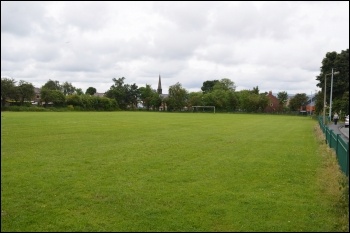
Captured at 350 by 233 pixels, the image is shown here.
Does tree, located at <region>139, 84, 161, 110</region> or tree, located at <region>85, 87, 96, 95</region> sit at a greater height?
tree, located at <region>85, 87, 96, 95</region>

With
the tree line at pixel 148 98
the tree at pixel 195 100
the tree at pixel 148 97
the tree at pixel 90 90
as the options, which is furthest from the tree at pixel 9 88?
the tree at pixel 90 90

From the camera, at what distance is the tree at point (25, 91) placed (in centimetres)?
8131

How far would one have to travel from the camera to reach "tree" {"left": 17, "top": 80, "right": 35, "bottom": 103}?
267ft

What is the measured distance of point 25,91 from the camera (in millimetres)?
81938

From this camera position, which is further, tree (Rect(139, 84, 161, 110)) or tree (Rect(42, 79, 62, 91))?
tree (Rect(42, 79, 62, 91))

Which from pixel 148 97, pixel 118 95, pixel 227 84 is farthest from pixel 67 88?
pixel 227 84

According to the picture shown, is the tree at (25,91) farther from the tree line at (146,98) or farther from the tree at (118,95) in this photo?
the tree at (118,95)

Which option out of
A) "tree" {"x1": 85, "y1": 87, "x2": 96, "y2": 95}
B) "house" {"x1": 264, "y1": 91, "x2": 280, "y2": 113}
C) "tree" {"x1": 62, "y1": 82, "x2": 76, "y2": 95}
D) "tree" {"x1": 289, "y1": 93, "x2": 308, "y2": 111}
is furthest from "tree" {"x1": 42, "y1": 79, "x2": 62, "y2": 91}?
"tree" {"x1": 289, "y1": 93, "x2": 308, "y2": 111}

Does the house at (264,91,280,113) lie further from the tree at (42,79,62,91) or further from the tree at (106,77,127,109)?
the tree at (42,79,62,91)

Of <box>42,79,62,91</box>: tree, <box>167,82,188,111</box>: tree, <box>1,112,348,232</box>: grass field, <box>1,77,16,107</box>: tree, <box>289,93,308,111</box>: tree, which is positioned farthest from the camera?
<box>42,79,62,91</box>: tree

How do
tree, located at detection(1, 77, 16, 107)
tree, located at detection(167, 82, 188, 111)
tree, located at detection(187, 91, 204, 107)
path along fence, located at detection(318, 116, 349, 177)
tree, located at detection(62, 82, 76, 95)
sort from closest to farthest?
path along fence, located at detection(318, 116, 349, 177) < tree, located at detection(1, 77, 16, 107) < tree, located at detection(167, 82, 188, 111) < tree, located at detection(187, 91, 204, 107) < tree, located at detection(62, 82, 76, 95)

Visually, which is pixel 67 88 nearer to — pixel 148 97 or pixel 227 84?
pixel 148 97

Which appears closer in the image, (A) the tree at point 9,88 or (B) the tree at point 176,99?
(A) the tree at point 9,88

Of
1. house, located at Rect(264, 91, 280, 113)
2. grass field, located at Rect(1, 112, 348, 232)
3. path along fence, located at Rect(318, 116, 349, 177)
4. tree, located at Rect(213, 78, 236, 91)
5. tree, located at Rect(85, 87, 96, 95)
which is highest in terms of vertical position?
tree, located at Rect(213, 78, 236, 91)
